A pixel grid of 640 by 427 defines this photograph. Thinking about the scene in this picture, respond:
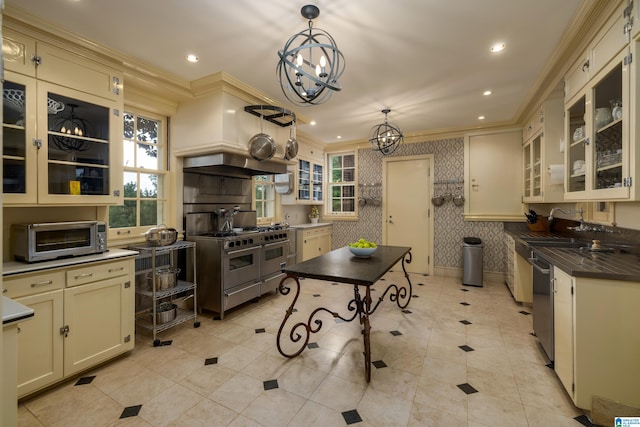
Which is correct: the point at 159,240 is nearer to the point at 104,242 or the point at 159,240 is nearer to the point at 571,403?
the point at 104,242

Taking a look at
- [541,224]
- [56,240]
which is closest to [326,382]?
[56,240]

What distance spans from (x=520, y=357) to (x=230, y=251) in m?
3.01

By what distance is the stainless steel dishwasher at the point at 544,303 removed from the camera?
2271 mm

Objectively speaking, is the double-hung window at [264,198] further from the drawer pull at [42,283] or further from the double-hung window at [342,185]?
the drawer pull at [42,283]

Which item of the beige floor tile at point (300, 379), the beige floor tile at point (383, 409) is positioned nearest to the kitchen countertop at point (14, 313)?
the beige floor tile at point (300, 379)

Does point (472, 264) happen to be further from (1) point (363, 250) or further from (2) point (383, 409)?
(2) point (383, 409)

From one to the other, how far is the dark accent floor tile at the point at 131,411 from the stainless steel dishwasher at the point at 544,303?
3.02 meters

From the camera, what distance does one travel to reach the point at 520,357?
2.53 metres

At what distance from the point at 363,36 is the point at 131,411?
325 cm

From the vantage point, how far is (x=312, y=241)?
5.52 metres

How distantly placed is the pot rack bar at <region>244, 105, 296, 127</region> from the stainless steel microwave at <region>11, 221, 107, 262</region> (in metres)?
2.02

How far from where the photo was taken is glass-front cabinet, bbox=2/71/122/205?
6.94 ft

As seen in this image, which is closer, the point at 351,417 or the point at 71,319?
the point at 351,417

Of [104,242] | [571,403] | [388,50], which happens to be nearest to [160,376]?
[104,242]
